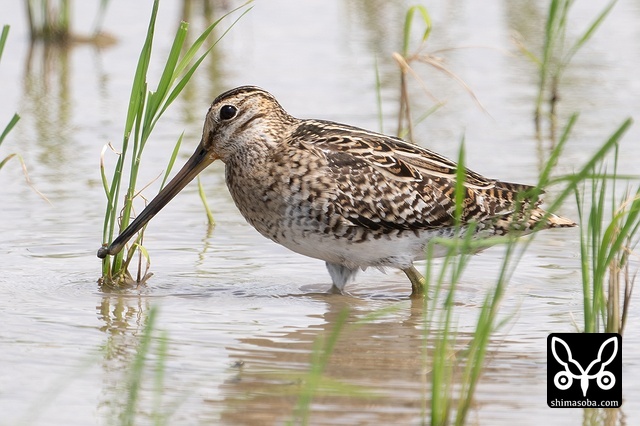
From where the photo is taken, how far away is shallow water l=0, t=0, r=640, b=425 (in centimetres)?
570

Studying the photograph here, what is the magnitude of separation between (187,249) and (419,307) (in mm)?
1732

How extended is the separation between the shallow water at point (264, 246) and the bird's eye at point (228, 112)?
0.98 metres

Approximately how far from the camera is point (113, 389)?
222 inches

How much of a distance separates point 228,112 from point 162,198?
625mm

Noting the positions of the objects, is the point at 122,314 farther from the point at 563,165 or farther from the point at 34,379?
the point at 563,165

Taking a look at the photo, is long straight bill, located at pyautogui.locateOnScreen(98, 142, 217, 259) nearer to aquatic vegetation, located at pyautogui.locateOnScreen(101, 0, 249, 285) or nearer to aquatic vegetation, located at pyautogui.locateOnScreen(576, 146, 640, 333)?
aquatic vegetation, located at pyautogui.locateOnScreen(101, 0, 249, 285)

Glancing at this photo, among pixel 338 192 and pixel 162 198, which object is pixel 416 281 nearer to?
pixel 338 192

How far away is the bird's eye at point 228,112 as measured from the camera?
755 centimetres

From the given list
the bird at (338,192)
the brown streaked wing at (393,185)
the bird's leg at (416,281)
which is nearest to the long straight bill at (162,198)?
the bird at (338,192)

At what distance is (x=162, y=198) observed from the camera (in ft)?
24.8

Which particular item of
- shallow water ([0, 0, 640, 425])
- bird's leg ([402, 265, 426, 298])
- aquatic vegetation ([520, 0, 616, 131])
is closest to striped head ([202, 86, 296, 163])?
shallow water ([0, 0, 640, 425])

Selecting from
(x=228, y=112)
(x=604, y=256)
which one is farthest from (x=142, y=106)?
(x=604, y=256)

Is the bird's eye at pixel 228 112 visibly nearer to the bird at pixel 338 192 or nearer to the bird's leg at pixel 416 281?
the bird at pixel 338 192

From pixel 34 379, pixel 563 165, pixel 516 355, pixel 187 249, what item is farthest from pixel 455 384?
pixel 563 165
